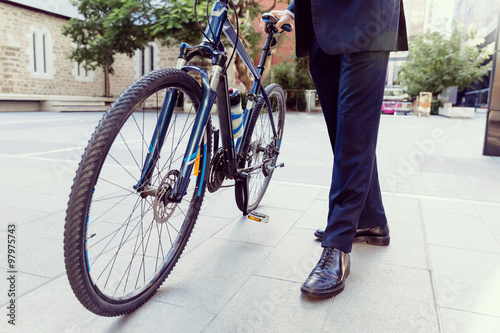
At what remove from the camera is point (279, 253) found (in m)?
2.29

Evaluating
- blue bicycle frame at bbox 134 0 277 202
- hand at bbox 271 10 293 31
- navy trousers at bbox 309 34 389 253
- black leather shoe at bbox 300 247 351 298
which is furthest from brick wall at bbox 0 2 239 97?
black leather shoe at bbox 300 247 351 298

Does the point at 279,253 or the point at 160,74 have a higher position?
the point at 160,74

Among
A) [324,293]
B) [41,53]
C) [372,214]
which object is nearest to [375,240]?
[372,214]

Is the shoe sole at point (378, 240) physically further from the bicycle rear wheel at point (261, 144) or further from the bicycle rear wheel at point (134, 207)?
the bicycle rear wheel at point (134, 207)

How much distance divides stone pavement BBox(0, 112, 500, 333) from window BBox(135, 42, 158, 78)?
20.6m

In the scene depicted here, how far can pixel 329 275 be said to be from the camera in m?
1.88

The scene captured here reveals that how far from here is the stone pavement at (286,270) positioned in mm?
1589

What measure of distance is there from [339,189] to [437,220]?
49.5 inches

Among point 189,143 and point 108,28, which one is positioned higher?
point 108,28

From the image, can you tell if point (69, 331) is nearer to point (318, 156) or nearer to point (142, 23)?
point (318, 156)

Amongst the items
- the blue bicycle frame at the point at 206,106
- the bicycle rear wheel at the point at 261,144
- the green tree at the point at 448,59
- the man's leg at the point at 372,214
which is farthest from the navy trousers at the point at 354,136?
the green tree at the point at 448,59

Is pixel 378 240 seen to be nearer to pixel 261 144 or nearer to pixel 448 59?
pixel 261 144

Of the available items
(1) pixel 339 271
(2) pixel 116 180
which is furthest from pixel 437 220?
(2) pixel 116 180

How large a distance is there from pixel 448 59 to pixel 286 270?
85.6 feet
